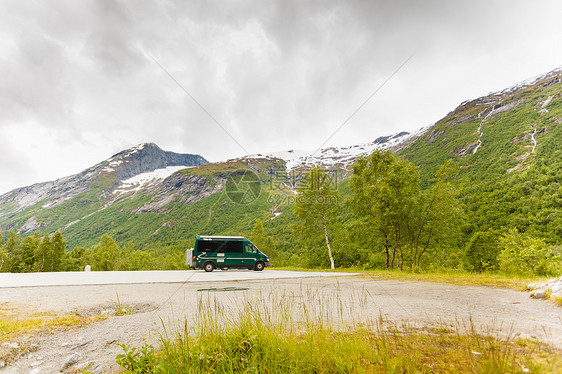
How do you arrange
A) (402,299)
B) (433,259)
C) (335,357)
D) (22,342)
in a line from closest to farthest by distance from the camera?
(335,357), (22,342), (402,299), (433,259)

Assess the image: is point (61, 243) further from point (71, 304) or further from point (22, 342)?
point (22, 342)

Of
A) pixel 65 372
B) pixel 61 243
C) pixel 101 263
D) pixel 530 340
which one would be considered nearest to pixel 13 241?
pixel 61 243

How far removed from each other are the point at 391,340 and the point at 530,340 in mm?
1620

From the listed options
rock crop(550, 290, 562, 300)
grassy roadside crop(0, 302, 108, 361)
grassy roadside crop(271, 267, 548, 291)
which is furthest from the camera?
grassy roadside crop(271, 267, 548, 291)

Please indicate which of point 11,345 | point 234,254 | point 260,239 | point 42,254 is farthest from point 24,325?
point 42,254

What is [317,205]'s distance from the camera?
2564 cm

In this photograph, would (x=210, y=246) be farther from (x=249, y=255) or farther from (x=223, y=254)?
(x=249, y=255)

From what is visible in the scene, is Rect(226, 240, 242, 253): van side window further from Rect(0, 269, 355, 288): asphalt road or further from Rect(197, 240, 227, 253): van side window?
Rect(0, 269, 355, 288): asphalt road

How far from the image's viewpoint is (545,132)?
405 feet

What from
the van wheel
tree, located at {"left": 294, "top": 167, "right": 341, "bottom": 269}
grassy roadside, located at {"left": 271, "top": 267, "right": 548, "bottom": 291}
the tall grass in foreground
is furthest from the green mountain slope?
the tall grass in foreground

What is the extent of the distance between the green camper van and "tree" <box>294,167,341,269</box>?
655cm

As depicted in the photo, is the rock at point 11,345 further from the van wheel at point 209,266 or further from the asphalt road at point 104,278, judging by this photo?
the van wheel at point 209,266

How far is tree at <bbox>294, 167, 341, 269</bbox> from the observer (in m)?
25.7

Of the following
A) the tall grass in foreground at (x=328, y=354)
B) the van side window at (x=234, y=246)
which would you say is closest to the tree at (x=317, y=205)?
the van side window at (x=234, y=246)
